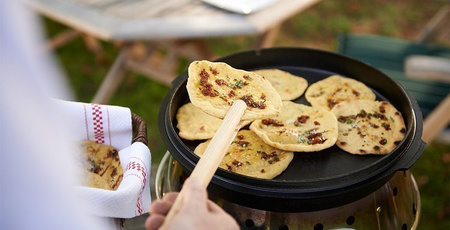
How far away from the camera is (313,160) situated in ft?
6.40

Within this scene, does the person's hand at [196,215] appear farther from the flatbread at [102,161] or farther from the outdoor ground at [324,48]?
the outdoor ground at [324,48]

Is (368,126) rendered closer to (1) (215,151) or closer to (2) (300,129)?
(2) (300,129)

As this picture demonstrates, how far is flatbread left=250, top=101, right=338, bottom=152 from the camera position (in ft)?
6.31

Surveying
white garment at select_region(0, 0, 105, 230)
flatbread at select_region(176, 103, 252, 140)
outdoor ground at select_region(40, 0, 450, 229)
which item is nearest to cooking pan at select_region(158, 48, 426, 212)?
flatbread at select_region(176, 103, 252, 140)

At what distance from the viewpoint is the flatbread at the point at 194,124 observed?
80.7 inches

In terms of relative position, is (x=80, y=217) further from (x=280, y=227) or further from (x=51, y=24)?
(x=51, y=24)

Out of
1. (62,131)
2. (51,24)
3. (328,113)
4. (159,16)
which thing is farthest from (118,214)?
(51,24)

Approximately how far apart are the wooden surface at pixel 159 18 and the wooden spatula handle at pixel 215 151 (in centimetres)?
176

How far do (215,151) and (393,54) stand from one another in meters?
3.17

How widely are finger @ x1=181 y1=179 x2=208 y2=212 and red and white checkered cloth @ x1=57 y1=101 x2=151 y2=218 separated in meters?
0.41

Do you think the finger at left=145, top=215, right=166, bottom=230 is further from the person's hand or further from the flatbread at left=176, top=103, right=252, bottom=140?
the flatbread at left=176, top=103, right=252, bottom=140

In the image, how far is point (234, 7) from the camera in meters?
3.45

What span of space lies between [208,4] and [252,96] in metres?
1.92

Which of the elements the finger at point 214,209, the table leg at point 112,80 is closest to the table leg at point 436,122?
the finger at point 214,209
